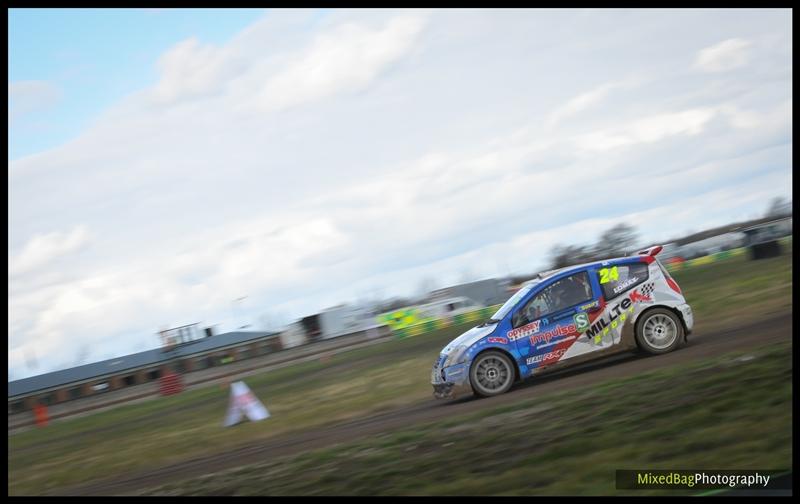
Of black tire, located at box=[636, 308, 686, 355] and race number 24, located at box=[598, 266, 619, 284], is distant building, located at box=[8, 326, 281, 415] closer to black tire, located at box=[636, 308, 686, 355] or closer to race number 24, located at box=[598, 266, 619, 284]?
race number 24, located at box=[598, 266, 619, 284]

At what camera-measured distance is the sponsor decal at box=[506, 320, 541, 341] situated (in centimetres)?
1239

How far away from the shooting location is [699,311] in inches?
806

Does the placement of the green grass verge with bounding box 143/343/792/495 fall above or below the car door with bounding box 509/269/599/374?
below

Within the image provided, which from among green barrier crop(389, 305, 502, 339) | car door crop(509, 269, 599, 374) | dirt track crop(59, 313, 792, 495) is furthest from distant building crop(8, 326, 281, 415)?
car door crop(509, 269, 599, 374)

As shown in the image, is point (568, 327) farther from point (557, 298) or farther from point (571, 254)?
point (571, 254)

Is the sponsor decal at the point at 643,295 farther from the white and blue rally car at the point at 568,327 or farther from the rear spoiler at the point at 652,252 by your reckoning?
the rear spoiler at the point at 652,252

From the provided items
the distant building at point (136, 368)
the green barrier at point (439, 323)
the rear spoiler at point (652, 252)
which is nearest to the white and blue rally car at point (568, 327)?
the rear spoiler at point (652, 252)

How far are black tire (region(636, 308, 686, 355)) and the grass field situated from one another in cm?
356

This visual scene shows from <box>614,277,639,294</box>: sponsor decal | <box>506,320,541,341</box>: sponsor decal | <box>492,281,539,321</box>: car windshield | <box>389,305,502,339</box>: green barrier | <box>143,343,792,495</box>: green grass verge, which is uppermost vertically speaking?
<box>389,305,502,339</box>: green barrier

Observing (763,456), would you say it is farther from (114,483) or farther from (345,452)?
(114,483)

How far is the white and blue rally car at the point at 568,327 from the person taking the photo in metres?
12.4

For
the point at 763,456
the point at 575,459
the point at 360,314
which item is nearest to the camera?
the point at 763,456
